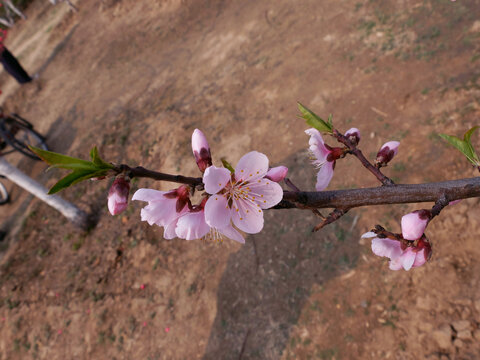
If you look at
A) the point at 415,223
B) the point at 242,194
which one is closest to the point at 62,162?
the point at 242,194

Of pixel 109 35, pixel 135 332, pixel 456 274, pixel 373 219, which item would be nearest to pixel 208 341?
pixel 135 332

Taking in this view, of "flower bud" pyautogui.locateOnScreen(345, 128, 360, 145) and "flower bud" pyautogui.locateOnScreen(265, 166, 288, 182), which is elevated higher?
"flower bud" pyautogui.locateOnScreen(265, 166, 288, 182)

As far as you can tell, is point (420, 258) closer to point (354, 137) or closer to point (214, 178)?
point (354, 137)

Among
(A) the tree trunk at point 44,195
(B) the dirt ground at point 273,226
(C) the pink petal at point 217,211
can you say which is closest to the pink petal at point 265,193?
(C) the pink petal at point 217,211

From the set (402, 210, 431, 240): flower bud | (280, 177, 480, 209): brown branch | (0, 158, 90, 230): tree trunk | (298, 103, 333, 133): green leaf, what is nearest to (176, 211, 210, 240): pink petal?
(280, 177, 480, 209): brown branch

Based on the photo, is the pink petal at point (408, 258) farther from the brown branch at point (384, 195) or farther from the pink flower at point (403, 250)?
the brown branch at point (384, 195)

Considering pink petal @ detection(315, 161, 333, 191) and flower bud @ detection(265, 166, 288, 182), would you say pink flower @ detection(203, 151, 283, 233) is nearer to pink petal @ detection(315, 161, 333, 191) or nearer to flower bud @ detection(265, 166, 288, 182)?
flower bud @ detection(265, 166, 288, 182)

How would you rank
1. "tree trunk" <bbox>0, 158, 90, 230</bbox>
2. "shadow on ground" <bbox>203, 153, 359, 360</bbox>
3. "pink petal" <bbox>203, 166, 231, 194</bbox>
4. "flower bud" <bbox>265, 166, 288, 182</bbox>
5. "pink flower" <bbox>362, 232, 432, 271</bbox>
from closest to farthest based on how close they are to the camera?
"pink petal" <bbox>203, 166, 231, 194</bbox>
"flower bud" <bbox>265, 166, 288, 182</bbox>
"pink flower" <bbox>362, 232, 432, 271</bbox>
"shadow on ground" <bbox>203, 153, 359, 360</bbox>
"tree trunk" <bbox>0, 158, 90, 230</bbox>
